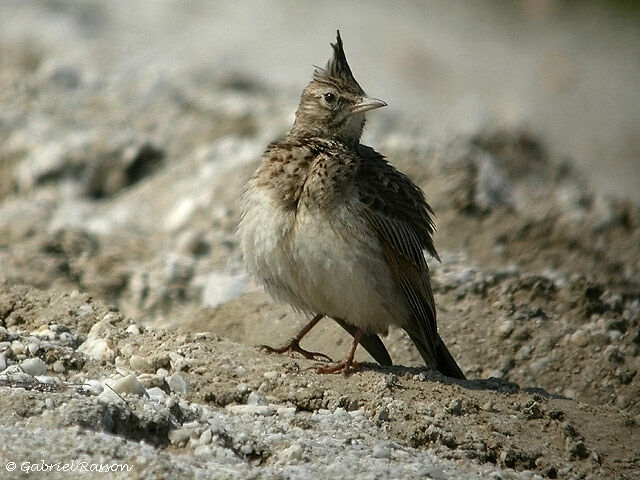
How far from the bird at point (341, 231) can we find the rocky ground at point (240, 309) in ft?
1.28

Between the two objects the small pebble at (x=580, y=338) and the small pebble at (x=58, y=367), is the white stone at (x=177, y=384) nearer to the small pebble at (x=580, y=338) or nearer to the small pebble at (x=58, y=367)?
the small pebble at (x=58, y=367)

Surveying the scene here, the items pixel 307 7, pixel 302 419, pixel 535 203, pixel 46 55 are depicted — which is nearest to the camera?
pixel 302 419

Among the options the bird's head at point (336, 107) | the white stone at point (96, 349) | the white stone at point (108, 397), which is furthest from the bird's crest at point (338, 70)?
the white stone at point (108, 397)

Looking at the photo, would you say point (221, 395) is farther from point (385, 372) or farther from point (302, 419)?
point (385, 372)

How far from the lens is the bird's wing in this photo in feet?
20.1

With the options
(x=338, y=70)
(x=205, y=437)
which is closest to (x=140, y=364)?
(x=205, y=437)

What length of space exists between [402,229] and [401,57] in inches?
257

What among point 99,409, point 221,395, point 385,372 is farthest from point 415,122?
point 99,409

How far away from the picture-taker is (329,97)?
664 cm

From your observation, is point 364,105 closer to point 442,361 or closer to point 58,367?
point 442,361

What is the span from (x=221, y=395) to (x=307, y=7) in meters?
9.06

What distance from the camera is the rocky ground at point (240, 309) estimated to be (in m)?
4.55

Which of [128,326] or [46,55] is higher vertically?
[46,55]

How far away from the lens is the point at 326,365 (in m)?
5.85
